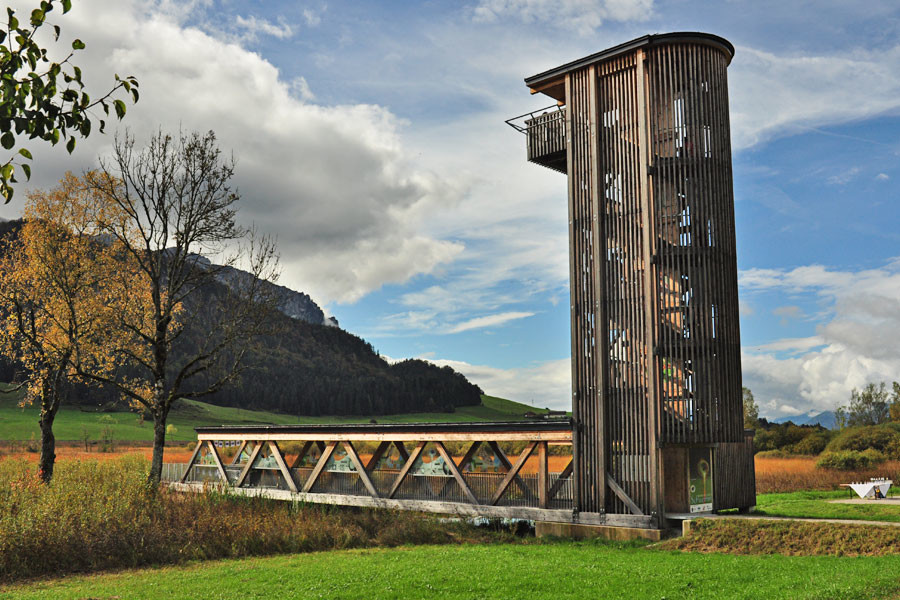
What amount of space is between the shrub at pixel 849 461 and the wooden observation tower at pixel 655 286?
50.9ft

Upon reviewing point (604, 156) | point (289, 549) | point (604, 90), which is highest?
point (604, 90)

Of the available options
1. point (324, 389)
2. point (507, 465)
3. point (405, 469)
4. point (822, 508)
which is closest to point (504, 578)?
point (405, 469)

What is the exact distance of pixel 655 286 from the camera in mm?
20703

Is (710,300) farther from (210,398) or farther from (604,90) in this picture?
(210,398)

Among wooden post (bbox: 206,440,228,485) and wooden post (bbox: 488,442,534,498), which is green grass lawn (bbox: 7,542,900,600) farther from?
wooden post (bbox: 206,440,228,485)

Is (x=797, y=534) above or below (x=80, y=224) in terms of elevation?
below

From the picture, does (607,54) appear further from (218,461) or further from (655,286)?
(218,461)

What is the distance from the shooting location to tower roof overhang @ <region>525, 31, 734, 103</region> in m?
21.2

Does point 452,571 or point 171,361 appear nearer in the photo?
point 452,571

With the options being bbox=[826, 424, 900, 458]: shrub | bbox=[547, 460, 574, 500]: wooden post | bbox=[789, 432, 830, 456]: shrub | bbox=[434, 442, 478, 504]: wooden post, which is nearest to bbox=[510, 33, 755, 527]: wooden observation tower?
bbox=[547, 460, 574, 500]: wooden post

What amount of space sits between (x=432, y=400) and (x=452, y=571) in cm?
12611

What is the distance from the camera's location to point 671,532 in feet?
64.3

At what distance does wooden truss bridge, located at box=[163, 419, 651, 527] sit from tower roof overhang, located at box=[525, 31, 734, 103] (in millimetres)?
11205

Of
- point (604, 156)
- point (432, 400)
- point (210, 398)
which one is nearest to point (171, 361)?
point (210, 398)
